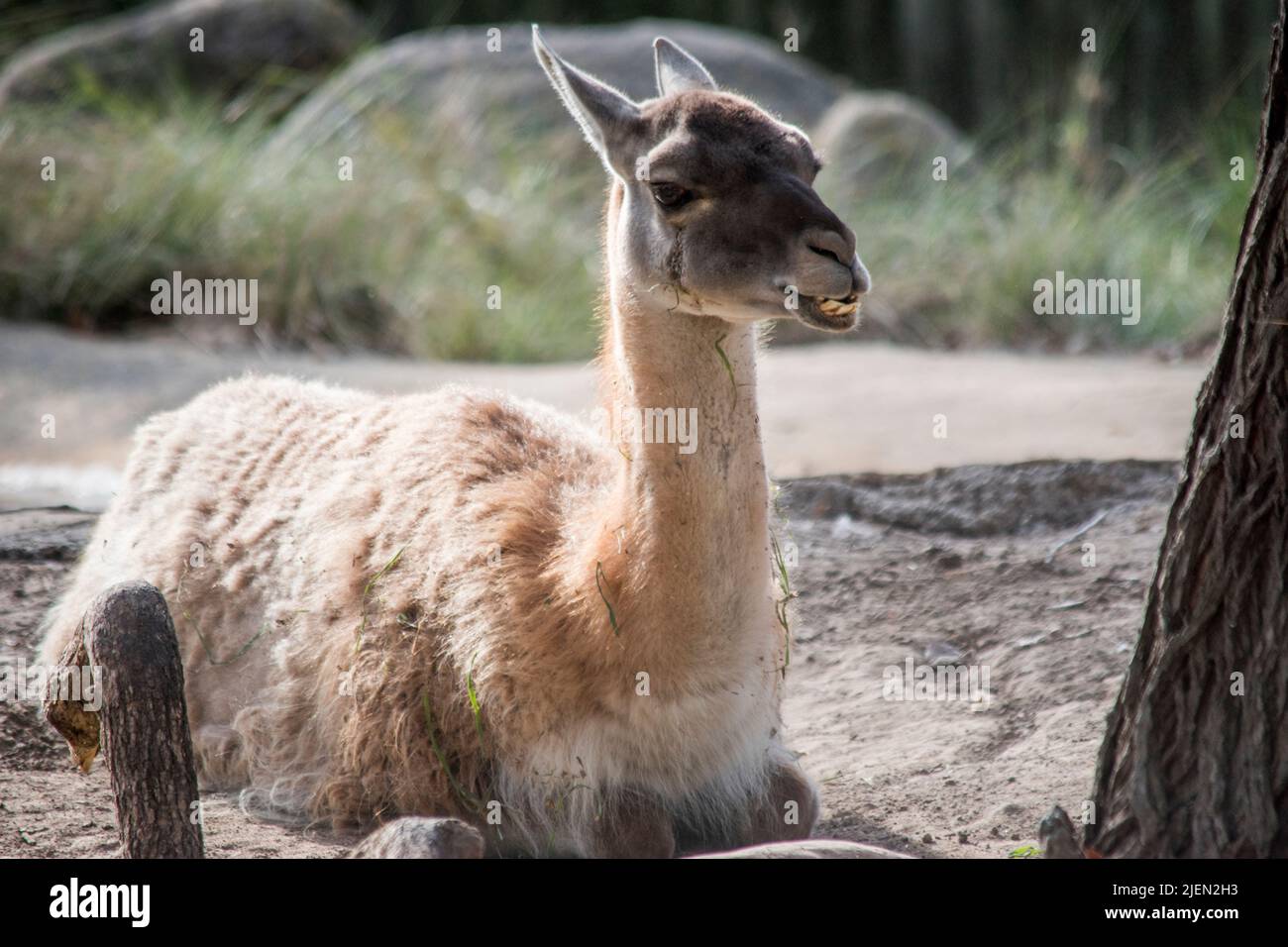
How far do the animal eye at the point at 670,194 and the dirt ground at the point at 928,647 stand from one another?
1.78 metres

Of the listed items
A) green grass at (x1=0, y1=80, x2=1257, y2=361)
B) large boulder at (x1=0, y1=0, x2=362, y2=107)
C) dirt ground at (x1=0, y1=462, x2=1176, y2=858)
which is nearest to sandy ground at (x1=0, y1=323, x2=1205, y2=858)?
dirt ground at (x1=0, y1=462, x2=1176, y2=858)

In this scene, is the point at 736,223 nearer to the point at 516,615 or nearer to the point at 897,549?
the point at 516,615

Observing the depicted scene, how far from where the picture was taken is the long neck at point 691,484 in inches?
146

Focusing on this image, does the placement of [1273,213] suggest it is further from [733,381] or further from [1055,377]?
[1055,377]

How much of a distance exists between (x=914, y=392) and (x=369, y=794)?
201 inches

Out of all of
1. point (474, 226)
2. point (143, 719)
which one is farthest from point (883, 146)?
point (143, 719)

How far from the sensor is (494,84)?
14.4 meters

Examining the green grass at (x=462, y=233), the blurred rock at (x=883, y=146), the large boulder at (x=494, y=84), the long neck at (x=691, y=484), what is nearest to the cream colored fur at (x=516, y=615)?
the long neck at (x=691, y=484)

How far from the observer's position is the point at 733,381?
3.74m

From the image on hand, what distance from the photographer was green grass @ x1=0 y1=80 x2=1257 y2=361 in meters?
10.6

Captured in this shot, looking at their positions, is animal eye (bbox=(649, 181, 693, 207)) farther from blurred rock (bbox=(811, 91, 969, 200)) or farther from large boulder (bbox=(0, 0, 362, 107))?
large boulder (bbox=(0, 0, 362, 107))

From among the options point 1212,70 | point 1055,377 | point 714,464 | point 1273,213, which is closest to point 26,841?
point 714,464

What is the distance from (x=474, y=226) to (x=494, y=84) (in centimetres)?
273

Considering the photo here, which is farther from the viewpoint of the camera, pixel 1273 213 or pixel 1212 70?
pixel 1212 70
